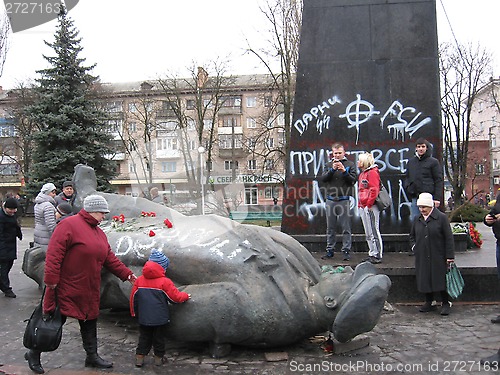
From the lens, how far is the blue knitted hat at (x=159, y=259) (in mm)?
4348

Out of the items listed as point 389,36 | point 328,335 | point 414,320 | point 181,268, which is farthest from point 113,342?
point 389,36

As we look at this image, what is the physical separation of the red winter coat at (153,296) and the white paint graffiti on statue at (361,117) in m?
5.03

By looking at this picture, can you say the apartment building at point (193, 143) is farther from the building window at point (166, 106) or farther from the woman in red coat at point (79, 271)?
the woman in red coat at point (79, 271)

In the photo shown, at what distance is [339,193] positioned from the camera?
7.33 meters

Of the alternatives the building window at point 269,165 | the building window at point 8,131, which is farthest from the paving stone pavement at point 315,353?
the building window at point 8,131

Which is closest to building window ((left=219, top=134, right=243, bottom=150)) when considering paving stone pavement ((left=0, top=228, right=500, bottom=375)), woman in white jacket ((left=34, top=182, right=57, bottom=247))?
woman in white jacket ((left=34, top=182, right=57, bottom=247))

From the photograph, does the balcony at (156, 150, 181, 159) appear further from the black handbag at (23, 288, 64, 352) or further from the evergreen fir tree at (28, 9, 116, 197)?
the evergreen fir tree at (28, 9, 116, 197)

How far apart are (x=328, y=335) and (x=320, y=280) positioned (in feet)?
2.34

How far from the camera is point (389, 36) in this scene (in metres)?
8.52

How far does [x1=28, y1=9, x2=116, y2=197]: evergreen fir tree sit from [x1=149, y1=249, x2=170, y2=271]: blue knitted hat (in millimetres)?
18397

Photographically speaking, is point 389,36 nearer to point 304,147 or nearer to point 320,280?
point 304,147

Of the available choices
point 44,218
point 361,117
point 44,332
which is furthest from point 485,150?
point 44,332

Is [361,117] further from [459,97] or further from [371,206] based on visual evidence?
[459,97]

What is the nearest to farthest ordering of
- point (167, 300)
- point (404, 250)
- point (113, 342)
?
point (167, 300) → point (113, 342) → point (404, 250)
